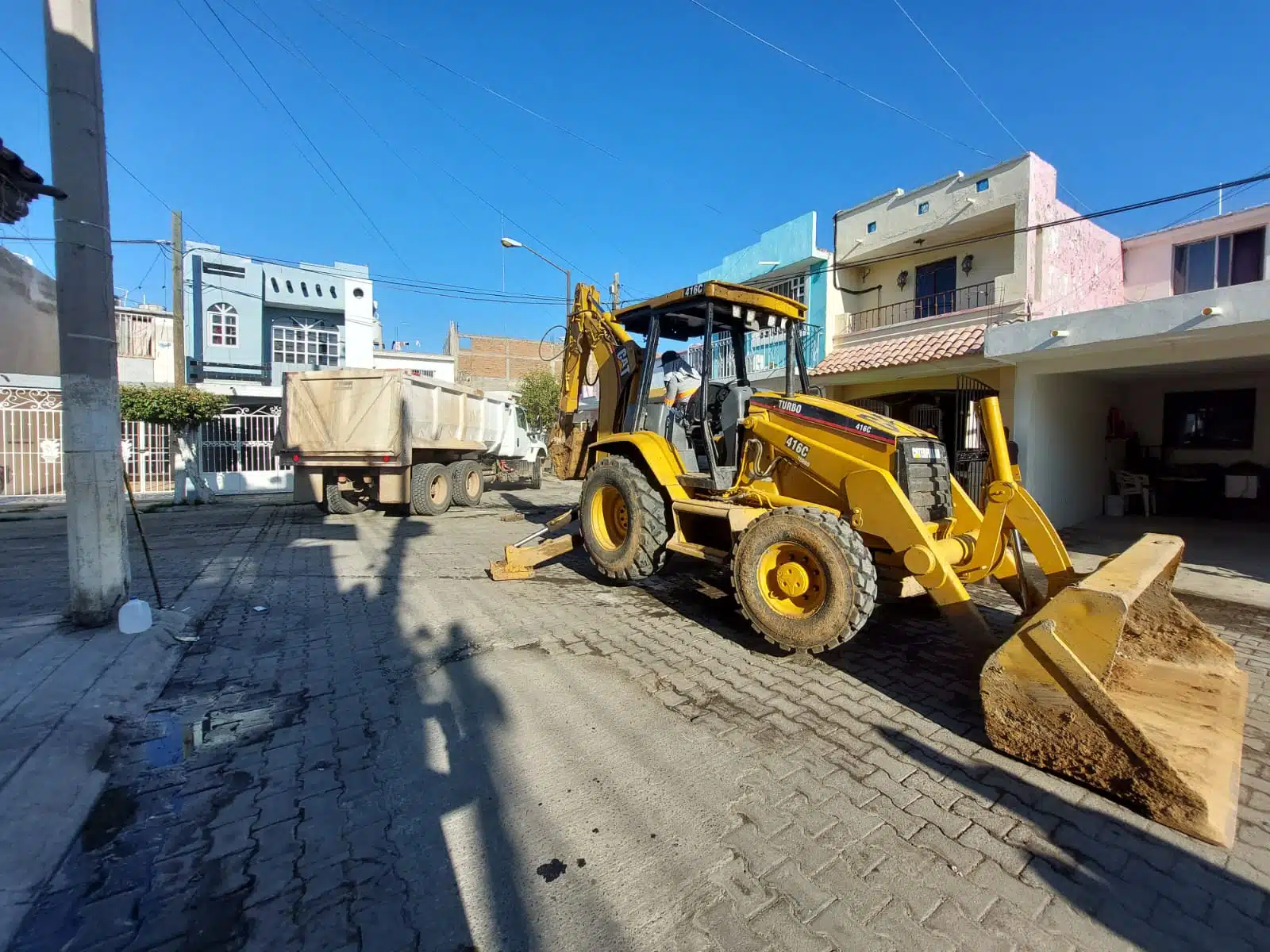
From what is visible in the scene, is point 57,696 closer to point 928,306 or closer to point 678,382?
point 678,382

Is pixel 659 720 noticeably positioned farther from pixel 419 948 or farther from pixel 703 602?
pixel 703 602

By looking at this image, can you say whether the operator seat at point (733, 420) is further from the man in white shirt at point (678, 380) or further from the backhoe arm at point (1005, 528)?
the backhoe arm at point (1005, 528)

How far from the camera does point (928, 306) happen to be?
13.5 metres

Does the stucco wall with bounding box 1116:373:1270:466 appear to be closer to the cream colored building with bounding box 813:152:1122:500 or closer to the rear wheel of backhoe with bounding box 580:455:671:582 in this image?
the cream colored building with bounding box 813:152:1122:500

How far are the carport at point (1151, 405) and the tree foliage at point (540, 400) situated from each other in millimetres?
18309

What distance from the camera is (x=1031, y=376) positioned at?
31.2ft

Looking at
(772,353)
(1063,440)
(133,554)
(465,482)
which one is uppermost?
(772,353)

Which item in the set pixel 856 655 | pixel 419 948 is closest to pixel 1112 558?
pixel 856 655

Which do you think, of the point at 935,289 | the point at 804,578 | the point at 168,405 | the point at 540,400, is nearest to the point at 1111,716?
the point at 804,578

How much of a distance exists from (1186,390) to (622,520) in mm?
13491

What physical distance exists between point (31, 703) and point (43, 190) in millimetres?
3274

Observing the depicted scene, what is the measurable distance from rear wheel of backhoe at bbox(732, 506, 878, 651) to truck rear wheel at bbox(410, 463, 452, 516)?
8.93 metres

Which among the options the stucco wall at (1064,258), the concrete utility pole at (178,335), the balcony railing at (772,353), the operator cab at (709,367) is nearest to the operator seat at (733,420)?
the operator cab at (709,367)

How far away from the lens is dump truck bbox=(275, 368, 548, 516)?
10656 millimetres
